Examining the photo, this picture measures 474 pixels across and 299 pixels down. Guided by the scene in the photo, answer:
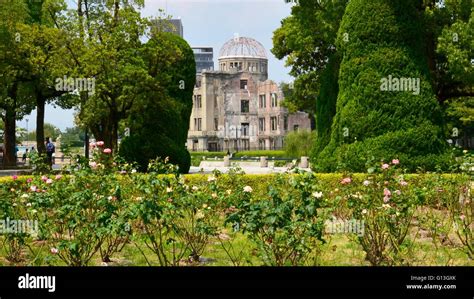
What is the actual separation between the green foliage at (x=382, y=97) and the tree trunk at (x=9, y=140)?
20401mm

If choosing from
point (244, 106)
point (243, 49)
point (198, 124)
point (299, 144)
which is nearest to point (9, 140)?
point (299, 144)

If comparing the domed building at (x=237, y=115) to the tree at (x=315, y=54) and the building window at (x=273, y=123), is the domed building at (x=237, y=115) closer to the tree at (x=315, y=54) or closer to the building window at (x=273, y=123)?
the building window at (x=273, y=123)

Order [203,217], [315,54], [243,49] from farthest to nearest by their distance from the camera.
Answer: [243,49]
[315,54]
[203,217]

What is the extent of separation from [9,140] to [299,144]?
64.8 ft

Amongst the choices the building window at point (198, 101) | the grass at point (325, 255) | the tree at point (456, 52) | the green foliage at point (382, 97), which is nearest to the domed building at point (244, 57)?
the building window at point (198, 101)

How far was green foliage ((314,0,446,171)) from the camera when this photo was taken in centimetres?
1595

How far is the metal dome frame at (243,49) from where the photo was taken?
79.7 metres

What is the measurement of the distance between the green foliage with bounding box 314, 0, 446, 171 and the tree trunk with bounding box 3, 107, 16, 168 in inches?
803

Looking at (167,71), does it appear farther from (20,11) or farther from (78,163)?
(78,163)

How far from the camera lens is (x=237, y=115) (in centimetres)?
7244

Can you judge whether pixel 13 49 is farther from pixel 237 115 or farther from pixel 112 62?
pixel 237 115

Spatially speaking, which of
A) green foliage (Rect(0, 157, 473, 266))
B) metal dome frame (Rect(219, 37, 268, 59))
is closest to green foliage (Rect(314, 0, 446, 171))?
green foliage (Rect(0, 157, 473, 266))
